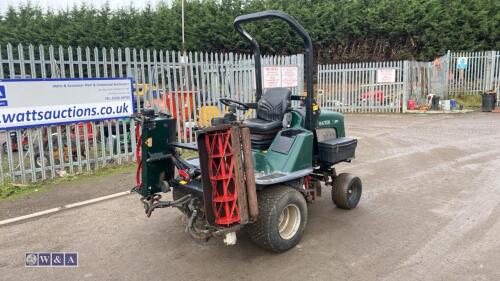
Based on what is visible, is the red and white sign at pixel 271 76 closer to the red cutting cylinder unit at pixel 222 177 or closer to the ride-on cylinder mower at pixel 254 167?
the ride-on cylinder mower at pixel 254 167

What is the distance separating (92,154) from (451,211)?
6.60 metres

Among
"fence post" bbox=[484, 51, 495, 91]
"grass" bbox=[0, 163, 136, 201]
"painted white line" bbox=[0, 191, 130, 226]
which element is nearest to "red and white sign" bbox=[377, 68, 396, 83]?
"fence post" bbox=[484, 51, 495, 91]

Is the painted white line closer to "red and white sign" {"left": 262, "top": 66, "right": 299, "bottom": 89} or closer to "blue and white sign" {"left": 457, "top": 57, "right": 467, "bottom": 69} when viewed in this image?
"red and white sign" {"left": 262, "top": 66, "right": 299, "bottom": 89}

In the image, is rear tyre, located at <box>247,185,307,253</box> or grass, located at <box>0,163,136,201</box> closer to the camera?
rear tyre, located at <box>247,185,307,253</box>

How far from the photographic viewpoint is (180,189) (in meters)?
4.18

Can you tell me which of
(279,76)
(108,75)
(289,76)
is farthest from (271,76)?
(108,75)

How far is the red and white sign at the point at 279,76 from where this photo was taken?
11.3 m

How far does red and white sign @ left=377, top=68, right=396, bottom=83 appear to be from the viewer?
1714cm

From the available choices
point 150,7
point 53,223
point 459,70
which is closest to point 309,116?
point 53,223

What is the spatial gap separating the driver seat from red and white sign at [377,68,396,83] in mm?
14074

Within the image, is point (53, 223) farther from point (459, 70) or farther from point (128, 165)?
point (459, 70)

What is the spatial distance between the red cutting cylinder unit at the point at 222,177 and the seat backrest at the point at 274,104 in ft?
4.39

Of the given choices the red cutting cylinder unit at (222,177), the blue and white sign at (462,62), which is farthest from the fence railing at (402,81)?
the red cutting cylinder unit at (222,177)

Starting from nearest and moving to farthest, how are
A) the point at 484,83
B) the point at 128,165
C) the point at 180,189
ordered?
the point at 180,189
the point at 128,165
the point at 484,83
